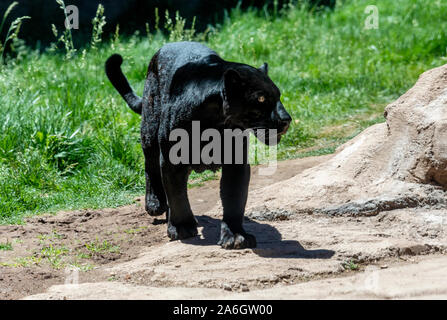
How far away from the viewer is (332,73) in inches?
400

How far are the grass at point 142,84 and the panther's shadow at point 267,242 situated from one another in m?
1.53

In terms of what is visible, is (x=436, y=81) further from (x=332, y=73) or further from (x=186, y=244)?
(x=332, y=73)

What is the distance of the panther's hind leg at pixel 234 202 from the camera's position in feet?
15.5

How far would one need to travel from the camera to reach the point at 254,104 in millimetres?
4418

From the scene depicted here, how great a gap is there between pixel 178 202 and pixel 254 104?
1.05 meters

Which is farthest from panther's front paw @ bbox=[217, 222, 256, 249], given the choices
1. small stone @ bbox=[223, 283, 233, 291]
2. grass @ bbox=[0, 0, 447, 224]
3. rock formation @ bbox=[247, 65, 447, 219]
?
grass @ bbox=[0, 0, 447, 224]

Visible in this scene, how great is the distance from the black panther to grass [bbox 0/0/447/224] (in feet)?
5.17

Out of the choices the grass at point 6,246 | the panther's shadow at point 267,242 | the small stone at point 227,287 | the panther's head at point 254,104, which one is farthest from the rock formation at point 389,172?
the grass at point 6,246

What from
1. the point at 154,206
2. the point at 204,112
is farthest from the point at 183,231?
the point at 204,112

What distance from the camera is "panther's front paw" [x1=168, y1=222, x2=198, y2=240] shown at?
200 inches

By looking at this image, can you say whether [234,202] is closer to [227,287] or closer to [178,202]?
[178,202]

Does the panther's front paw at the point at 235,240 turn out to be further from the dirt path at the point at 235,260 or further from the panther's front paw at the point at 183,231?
the panther's front paw at the point at 183,231

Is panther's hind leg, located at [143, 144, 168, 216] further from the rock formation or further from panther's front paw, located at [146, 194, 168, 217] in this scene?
the rock formation
